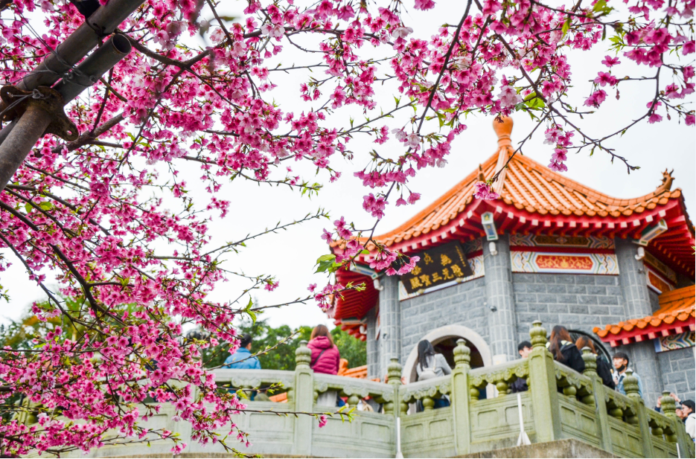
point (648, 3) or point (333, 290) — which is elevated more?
point (648, 3)

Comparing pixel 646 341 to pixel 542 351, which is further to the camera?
pixel 646 341

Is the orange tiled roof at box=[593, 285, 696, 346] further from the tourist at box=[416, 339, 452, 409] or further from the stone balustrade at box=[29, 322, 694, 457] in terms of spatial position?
the tourist at box=[416, 339, 452, 409]

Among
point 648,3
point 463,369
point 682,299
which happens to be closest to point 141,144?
point 648,3

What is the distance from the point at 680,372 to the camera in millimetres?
9031

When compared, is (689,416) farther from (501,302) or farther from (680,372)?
(501,302)

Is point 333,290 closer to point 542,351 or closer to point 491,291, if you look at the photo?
point 542,351

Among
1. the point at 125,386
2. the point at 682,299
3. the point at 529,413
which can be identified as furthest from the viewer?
the point at 682,299

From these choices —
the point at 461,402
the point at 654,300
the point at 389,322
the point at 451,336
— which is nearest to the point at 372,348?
the point at 389,322

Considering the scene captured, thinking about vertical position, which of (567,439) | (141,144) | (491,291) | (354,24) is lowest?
(567,439)

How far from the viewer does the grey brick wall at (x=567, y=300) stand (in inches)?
385

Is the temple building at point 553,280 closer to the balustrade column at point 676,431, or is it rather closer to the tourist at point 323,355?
the balustrade column at point 676,431

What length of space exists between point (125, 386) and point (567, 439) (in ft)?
12.4

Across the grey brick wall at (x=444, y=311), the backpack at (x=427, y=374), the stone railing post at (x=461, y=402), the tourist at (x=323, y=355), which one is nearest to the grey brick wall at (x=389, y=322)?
the grey brick wall at (x=444, y=311)

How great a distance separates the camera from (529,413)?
6.07m
